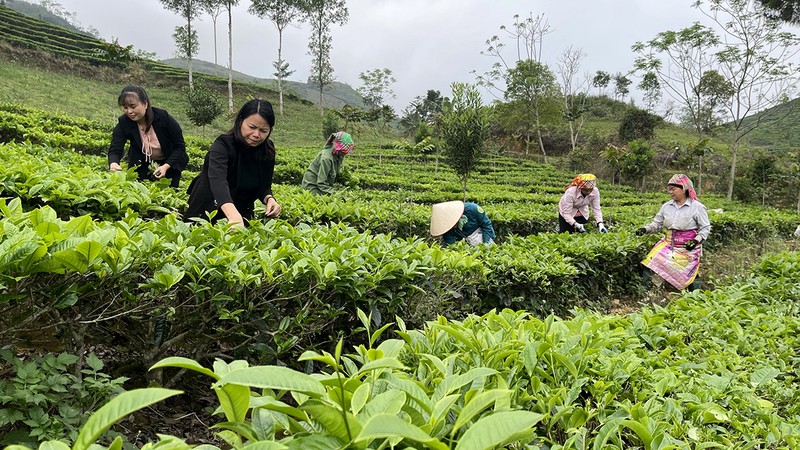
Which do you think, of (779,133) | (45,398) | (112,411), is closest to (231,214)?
(45,398)

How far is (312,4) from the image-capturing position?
3806 cm

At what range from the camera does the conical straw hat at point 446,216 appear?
4.54 metres

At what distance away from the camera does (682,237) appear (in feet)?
17.1

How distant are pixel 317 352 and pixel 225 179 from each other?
4.57 feet

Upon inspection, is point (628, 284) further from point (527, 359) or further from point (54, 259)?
point (54, 259)

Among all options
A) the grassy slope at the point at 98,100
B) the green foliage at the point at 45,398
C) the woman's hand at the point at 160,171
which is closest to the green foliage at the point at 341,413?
the green foliage at the point at 45,398

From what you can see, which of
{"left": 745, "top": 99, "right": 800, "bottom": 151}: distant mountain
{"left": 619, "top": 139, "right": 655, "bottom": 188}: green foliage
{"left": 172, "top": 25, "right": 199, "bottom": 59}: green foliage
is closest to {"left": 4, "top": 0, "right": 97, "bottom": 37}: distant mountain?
{"left": 172, "top": 25, "right": 199, "bottom": 59}: green foliage

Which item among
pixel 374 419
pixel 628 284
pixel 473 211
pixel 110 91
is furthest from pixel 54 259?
pixel 110 91

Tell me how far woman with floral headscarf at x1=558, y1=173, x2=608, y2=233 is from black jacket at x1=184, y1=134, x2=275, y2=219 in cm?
433

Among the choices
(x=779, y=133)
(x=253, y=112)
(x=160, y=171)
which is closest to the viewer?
(x=253, y=112)

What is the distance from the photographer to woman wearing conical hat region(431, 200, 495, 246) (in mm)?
4566

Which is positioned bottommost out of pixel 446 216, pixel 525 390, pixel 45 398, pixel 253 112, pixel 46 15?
pixel 45 398

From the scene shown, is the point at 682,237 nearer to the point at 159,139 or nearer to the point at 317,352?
the point at 317,352

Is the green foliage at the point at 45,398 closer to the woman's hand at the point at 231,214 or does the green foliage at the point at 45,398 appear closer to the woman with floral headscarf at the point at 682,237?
the woman's hand at the point at 231,214
